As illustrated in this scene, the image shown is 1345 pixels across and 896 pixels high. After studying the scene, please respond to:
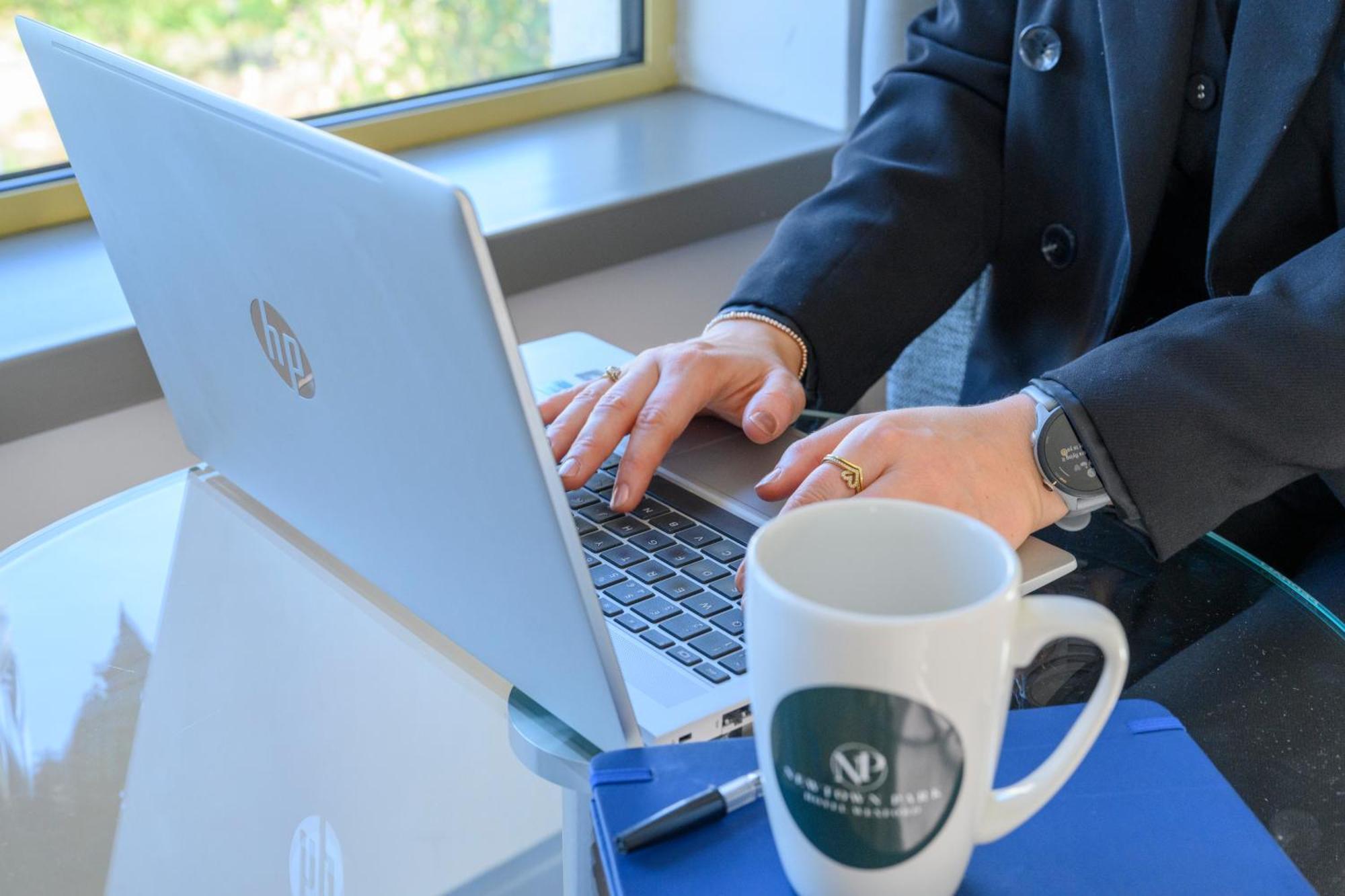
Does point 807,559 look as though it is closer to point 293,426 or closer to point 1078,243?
point 293,426

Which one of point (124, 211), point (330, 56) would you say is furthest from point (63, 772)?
point (330, 56)

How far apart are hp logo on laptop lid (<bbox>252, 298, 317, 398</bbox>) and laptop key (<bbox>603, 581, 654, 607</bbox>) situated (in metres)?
0.19

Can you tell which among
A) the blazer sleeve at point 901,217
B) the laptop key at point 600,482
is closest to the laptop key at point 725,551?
the laptop key at point 600,482

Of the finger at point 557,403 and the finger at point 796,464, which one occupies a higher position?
the finger at point 796,464

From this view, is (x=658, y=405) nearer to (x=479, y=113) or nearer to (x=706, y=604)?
(x=706, y=604)

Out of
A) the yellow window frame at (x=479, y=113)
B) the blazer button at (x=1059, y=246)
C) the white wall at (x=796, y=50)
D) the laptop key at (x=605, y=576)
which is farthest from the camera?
the white wall at (x=796, y=50)

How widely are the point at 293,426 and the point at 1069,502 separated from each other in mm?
444

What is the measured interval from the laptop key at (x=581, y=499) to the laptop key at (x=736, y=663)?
194 mm

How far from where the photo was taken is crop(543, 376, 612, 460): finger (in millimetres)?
828

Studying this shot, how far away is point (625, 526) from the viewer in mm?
771

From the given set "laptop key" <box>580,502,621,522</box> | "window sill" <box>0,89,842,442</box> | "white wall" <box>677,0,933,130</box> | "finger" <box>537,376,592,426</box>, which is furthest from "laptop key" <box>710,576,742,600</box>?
"white wall" <box>677,0,933,130</box>

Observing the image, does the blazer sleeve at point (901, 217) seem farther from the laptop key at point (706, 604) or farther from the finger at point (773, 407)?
the laptop key at point (706, 604)

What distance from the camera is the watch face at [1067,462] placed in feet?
2.52

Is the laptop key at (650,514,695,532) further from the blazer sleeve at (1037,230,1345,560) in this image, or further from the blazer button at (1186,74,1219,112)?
the blazer button at (1186,74,1219,112)
